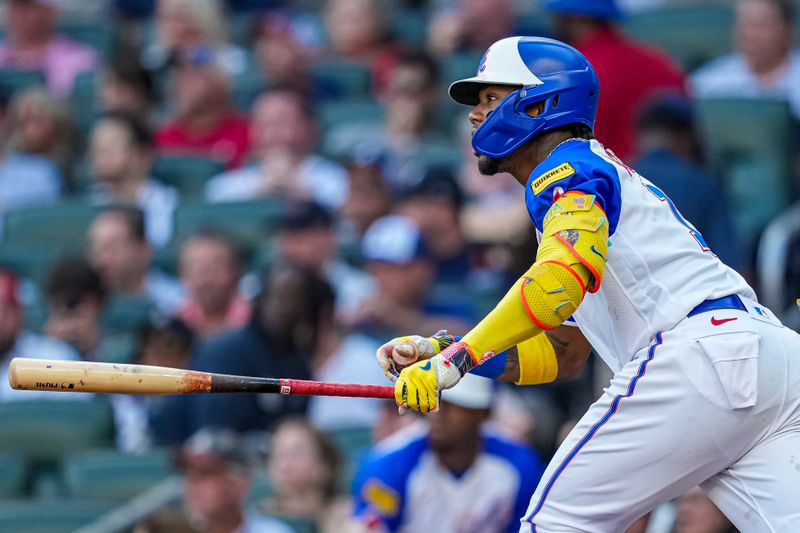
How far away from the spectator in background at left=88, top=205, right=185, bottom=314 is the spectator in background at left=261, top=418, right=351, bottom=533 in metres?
1.80

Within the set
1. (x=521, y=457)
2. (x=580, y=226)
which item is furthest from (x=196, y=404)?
(x=580, y=226)

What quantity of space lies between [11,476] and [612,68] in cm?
321

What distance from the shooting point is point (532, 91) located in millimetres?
3965

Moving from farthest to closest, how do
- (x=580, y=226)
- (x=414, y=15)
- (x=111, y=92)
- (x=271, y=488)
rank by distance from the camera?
(x=414, y=15) < (x=111, y=92) < (x=271, y=488) < (x=580, y=226)

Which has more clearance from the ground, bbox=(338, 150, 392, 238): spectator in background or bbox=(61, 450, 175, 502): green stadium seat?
bbox=(338, 150, 392, 238): spectator in background

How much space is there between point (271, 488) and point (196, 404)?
732mm

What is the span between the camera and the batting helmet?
3.97 meters

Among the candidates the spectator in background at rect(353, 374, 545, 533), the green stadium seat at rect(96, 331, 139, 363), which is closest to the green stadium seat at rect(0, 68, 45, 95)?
the green stadium seat at rect(96, 331, 139, 363)

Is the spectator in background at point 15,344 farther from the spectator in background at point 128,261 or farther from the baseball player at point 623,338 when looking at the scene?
the baseball player at point 623,338

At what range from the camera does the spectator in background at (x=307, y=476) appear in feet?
20.7

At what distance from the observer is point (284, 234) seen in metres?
7.75

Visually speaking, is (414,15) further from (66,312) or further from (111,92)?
(66,312)

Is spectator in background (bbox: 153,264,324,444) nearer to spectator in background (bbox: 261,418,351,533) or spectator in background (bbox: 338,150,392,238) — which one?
spectator in background (bbox: 261,418,351,533)

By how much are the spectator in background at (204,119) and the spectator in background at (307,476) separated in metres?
2.93
